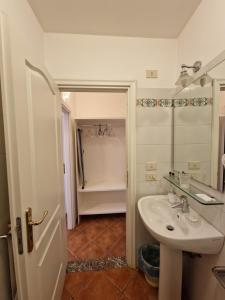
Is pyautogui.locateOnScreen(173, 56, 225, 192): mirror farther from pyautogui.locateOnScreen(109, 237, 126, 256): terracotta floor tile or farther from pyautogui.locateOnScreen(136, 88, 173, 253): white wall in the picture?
pyautogui.locateOnScreen(109, 237, 126, 256): terracotta floor tile

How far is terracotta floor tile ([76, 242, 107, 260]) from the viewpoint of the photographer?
6.63 ft

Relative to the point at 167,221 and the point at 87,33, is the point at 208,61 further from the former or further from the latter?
the point at 167,221

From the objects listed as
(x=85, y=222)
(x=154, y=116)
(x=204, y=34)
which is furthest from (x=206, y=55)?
(x=85, y=222)

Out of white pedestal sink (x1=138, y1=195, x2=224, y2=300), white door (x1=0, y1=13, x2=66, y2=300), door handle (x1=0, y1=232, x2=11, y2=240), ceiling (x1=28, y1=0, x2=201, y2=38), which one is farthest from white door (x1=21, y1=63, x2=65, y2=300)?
white pedestal sink (x1=138, y1=195, x2=224, y2=300)

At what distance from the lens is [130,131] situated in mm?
1661

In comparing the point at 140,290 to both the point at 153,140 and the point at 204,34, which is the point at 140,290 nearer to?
the point at 153,140

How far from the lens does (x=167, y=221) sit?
1.41 meters

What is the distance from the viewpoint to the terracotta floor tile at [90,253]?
2.02 meters

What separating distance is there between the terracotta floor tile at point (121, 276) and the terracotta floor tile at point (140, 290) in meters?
0.04

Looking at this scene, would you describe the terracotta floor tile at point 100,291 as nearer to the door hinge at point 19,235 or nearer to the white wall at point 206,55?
the white wall at point 206,55

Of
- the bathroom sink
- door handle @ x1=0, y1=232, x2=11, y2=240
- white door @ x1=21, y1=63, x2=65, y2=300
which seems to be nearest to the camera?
door handle @ x1=0, y1=232, x2=11, y2=240

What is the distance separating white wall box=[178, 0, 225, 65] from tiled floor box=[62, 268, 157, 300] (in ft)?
6.64

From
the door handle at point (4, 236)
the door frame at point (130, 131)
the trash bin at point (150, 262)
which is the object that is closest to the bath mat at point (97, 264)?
the door frame at point (130, 131)

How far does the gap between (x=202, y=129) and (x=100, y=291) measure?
170 centimetres
